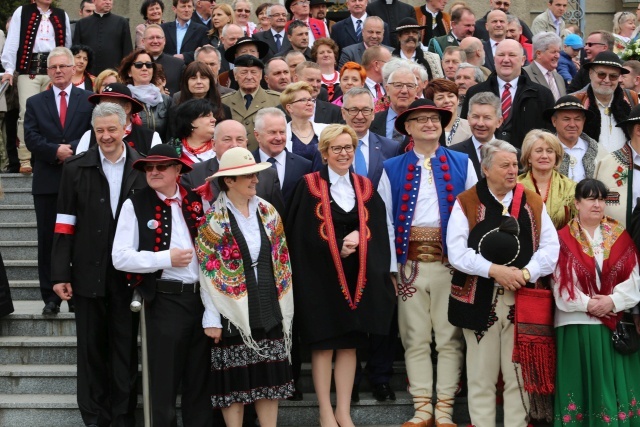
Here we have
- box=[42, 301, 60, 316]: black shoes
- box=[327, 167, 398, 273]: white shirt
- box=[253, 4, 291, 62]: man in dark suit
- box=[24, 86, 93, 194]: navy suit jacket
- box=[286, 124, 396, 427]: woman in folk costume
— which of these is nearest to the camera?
box=[286, 124, 396, 427]: woman in folk costume

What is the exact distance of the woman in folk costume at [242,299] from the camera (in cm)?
736

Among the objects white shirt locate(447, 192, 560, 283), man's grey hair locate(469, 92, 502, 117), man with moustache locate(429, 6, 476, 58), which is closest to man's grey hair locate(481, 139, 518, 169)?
white shirt locate(447, 192, 560, 283)

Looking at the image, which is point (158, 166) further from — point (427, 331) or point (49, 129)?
point (49, 129)

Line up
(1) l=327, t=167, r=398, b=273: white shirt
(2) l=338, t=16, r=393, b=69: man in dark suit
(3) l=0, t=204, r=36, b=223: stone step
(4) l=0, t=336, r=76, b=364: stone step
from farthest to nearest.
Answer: (2) l=338, t=16, r=393, b=69: man in dark suit, (3) l=0, t=204, r=36, b=223: stone step, (4) l=0, t=336, r=76, b=364: stone step, (1) l=327, t=167, r=398, b=273: white shirt

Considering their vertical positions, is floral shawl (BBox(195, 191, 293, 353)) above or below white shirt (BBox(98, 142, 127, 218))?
below

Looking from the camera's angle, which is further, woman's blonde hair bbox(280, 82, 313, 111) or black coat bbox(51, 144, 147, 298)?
woman's blonde hair bbox(280, 82, 313, 111)

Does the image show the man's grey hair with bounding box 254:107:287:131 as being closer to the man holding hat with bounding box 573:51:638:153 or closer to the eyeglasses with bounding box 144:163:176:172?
the eyeglasses with bounding box 144:163:176:172

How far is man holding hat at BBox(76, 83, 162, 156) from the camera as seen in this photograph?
8.41 metres

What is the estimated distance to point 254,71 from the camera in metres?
9.94

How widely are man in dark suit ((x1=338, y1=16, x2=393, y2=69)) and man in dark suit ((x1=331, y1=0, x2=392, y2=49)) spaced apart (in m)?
1.00

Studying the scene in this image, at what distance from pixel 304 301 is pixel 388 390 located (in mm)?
1013

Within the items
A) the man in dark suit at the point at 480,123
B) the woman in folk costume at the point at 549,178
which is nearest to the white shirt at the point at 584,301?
the woman in folk costume at the point at 549,178

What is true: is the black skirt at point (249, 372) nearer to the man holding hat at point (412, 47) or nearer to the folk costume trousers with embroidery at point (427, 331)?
the folk costume trousers with embroidery at point (427, 331)

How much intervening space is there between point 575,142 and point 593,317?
166cm
